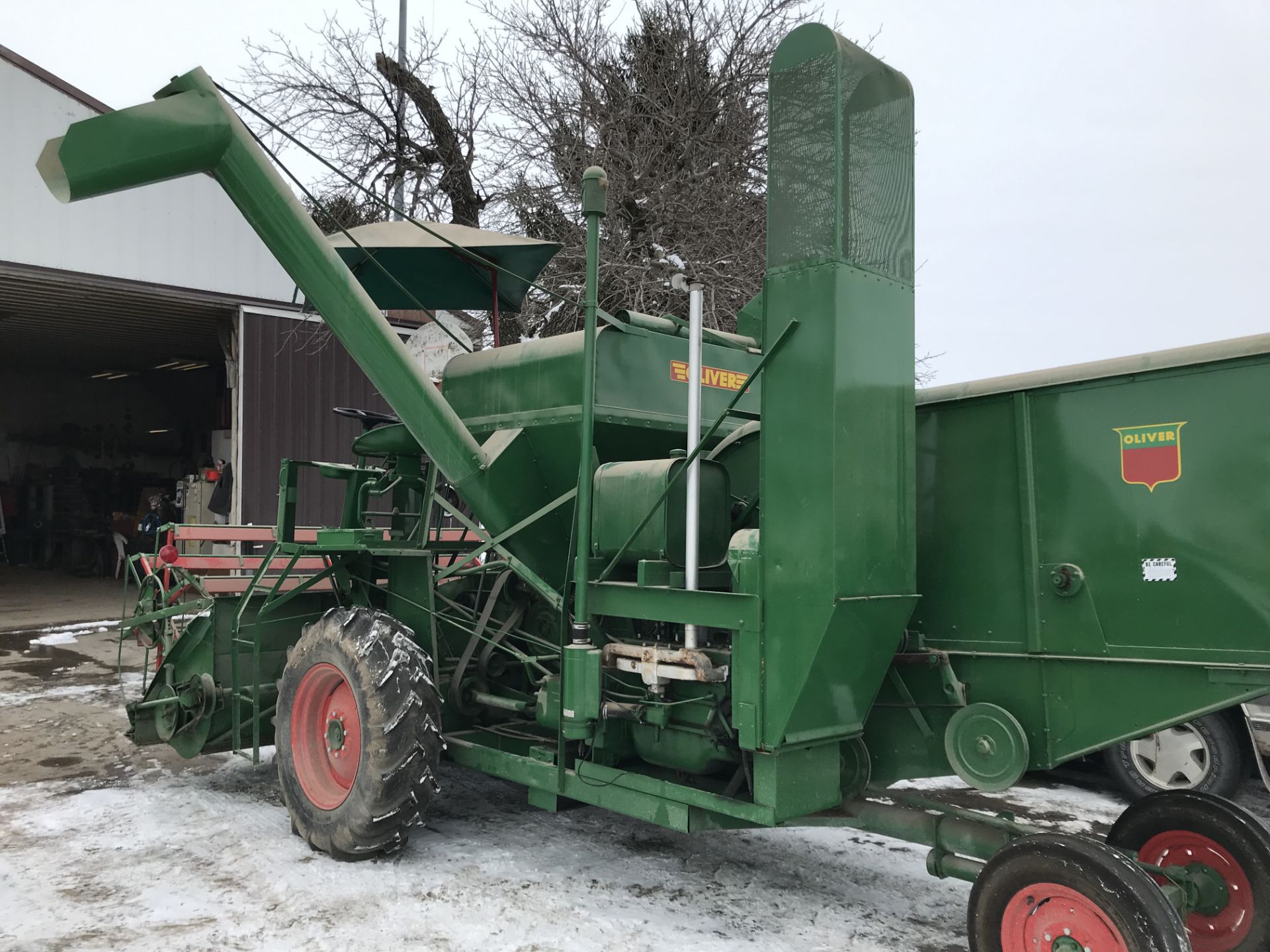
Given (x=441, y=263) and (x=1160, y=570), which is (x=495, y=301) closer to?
(x=441, y=263)

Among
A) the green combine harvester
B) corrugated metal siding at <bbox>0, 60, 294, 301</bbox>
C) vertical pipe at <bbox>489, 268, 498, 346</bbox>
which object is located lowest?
the green combine harvester

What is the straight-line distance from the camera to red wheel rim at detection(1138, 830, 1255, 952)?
3.35 metres

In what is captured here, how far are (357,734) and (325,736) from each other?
0.30m

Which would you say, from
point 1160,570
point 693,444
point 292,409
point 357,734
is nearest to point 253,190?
point 693,444

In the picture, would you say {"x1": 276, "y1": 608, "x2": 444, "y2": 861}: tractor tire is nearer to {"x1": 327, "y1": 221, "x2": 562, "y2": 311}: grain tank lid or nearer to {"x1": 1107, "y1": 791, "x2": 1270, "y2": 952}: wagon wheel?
{"x1": 327, "y1": 221, "x2": 562, "y2": 311}: grain tank lid

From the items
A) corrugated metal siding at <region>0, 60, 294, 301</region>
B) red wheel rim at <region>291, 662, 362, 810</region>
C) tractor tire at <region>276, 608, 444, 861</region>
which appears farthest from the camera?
corrugated metal siding at <region>0, 60, 294, 301</region>

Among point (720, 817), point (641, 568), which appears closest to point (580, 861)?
point (720, 817)

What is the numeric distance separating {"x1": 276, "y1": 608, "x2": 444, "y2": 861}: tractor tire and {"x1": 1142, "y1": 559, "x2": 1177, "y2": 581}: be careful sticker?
116 inches

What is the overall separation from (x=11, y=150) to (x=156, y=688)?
26.7ft

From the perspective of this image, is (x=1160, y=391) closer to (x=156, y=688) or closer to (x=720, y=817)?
(x=720, y=817)

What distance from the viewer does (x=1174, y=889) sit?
3.15 meters

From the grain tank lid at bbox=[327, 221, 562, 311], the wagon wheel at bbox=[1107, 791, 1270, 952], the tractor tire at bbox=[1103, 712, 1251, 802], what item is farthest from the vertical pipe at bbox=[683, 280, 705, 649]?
the tractor tire at bbox=[1103, 712, 1251, 802]

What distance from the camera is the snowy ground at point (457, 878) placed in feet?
12.1

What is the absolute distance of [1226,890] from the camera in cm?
338
